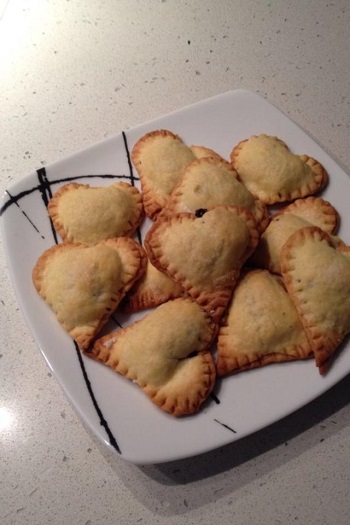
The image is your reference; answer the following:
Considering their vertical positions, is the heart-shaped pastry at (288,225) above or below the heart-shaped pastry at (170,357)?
above

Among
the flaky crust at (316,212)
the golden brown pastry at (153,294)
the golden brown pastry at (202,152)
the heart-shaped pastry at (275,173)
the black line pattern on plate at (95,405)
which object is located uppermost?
the golden brown pastry at (202,152)

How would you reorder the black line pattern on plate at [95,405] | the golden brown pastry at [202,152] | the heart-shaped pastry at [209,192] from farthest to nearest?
the golden brown pastry at [202,152] < the heart-shaped pastry at [209,192] < the black line pattern on plate at [95,405]

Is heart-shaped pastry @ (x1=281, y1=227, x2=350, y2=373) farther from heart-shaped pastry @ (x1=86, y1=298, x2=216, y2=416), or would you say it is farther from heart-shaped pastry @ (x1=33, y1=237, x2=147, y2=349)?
heart-shaped pastry @ (x1=33, y1=237, x2=147, y2=349)

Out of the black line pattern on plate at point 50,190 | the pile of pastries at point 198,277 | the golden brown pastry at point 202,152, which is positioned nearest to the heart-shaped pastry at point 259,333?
the pile of pastries at point 198,277

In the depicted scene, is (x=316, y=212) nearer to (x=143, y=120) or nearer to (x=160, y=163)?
(x=160, y=163)

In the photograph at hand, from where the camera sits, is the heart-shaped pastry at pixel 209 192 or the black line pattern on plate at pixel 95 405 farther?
the heart-shaped pastry at pixel 209 192

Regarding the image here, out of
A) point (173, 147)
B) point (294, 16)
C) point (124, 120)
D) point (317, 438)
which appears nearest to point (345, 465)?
point (317, 438)

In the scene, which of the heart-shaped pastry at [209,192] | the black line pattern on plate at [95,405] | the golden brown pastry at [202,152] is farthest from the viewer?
the golden brown pastry at [202,152]

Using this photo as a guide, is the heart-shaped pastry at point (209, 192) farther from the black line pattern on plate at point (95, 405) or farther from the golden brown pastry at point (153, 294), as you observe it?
the black line pattern on plate at point (95, 405)
